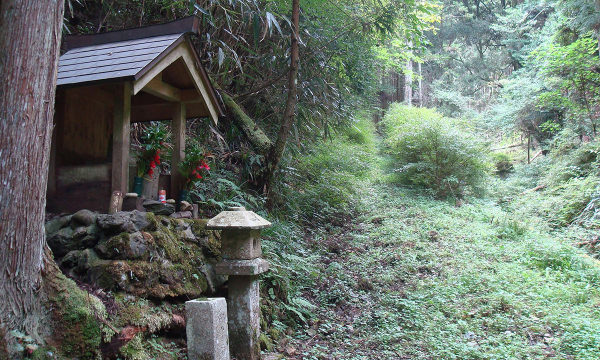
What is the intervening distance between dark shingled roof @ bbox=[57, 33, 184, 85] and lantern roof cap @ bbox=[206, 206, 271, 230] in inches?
56.9

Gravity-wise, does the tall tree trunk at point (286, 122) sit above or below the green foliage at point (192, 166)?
above

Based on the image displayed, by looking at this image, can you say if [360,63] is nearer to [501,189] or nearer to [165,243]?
[501,189]

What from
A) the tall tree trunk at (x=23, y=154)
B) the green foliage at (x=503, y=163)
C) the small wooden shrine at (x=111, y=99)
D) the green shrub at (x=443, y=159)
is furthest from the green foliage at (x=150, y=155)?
the green foliage at (x=503, y=163)

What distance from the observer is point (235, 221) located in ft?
12.0

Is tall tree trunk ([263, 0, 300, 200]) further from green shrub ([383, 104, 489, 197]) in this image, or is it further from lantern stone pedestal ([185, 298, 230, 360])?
green shrub ([383, 104, 489, 197])

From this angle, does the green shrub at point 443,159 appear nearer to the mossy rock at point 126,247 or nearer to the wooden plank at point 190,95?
the wooden plank at point 190,95

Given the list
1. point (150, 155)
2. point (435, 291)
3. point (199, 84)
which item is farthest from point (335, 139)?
point (150, 155)


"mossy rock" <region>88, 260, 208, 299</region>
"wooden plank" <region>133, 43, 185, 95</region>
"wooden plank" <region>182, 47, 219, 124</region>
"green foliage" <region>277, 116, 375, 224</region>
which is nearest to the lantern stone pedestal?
"mossy rock" <region>88, 260, 208, 299</region>

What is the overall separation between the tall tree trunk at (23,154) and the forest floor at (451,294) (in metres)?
2.48

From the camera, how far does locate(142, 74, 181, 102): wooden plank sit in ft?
13.5

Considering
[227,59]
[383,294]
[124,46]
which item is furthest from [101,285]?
[227,59]

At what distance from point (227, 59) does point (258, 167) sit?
1897mm

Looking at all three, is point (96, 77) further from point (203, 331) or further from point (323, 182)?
point (323, 182)

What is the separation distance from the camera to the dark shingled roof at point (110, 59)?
141 inches
